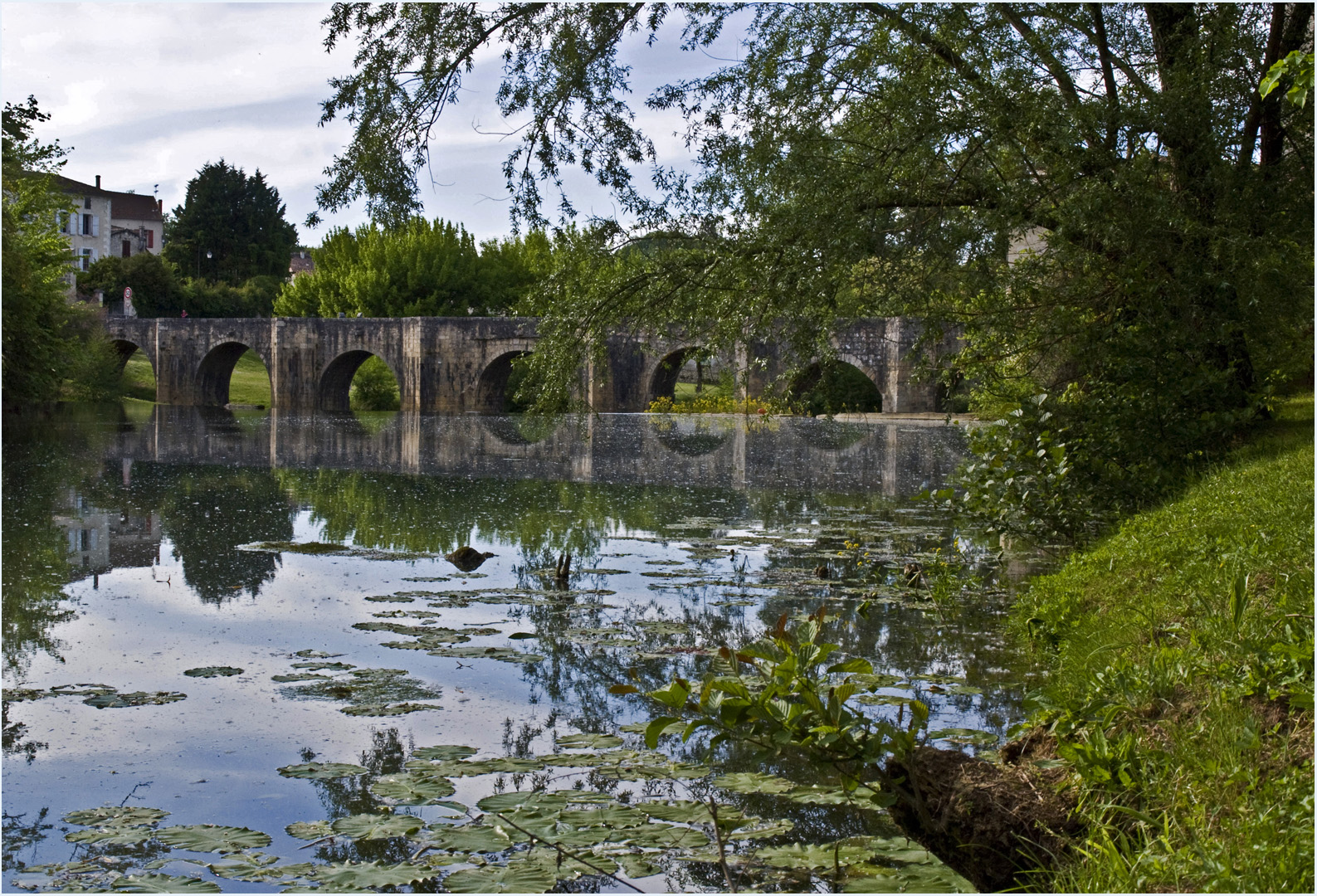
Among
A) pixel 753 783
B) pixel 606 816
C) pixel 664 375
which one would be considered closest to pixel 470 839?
pixel 606 816

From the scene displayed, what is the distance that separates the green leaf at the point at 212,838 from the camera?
10.2ft

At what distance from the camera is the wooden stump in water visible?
9.91 feet

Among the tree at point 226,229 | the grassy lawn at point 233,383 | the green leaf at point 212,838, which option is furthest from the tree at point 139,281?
the green leaf at point 212,838

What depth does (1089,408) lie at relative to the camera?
8031 mm

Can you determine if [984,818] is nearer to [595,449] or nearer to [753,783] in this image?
[753,783]

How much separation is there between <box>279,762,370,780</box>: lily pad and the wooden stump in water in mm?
1600

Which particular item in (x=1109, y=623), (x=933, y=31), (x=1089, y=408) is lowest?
(x=1109, y=623)

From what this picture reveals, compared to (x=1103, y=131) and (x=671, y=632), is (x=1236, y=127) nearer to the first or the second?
(x=1103, y=131)

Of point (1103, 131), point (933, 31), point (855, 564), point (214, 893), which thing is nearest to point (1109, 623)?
point (855, 564)

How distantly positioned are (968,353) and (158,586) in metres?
5.64

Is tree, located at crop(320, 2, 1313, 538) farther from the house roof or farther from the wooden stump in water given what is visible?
the house roof

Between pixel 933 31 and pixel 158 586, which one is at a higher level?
pixel 933 31

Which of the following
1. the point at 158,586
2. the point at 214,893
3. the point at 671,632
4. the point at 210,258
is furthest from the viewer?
the point at 210,258

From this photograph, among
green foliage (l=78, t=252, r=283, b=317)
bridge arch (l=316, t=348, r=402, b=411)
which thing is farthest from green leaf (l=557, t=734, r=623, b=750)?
green foliage (l=78, t=252, r=283, b=317)
